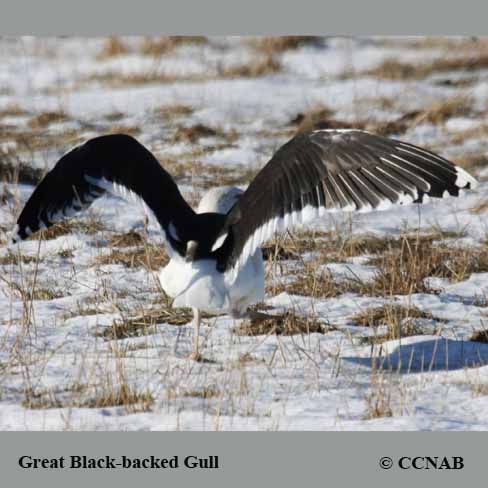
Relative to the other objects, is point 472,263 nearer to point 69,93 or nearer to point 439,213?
point 439,213

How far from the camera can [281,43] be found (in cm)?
1300

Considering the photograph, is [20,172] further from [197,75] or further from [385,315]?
[385,315]

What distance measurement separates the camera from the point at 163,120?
11.4 meters

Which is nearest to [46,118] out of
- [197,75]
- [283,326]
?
[197,75]

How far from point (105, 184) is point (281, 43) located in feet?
24.7

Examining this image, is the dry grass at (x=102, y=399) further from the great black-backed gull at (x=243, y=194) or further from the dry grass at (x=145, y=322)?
the dry grass at (x=145, y=322)

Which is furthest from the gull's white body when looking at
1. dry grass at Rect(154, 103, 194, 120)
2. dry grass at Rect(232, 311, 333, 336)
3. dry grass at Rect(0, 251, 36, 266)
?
dry grass at Rect(154, 103, 194, 120)

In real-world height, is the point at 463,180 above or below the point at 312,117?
below

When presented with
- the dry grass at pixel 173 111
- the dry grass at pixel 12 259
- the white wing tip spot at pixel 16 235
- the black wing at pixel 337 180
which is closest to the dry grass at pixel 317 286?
the black wing at pixel 337 180

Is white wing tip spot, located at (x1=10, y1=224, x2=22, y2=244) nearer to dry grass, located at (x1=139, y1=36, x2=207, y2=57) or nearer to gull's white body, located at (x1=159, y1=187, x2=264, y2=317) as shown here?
gull's white body, located at (x1=159, y1=187, x2=264, y2=317)

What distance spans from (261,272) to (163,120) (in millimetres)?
6079

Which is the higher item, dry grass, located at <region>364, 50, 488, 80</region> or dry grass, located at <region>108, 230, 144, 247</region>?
dry grass, located at <region>364, 50, 488, 80</region>

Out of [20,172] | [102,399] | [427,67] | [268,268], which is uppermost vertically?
[427,67]

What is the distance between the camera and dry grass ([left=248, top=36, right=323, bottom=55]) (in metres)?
12.9
